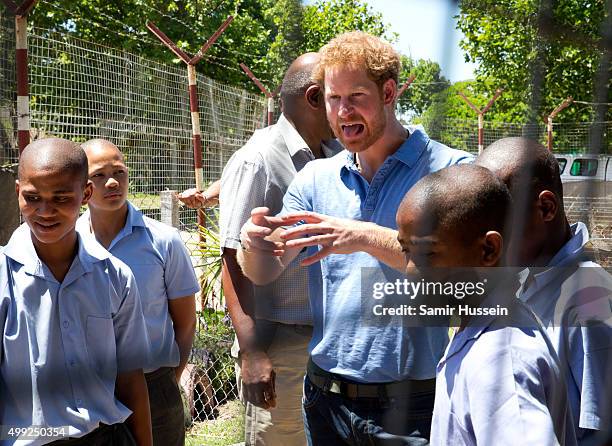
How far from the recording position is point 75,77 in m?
4.48

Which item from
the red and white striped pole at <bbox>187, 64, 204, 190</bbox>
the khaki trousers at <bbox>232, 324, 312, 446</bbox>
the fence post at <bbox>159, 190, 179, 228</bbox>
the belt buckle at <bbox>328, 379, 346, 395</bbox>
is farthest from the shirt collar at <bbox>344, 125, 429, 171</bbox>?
the fence post at <bbox>159, 190, 179, 228</bbox>

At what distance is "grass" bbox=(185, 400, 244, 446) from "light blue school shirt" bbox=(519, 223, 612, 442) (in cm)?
286

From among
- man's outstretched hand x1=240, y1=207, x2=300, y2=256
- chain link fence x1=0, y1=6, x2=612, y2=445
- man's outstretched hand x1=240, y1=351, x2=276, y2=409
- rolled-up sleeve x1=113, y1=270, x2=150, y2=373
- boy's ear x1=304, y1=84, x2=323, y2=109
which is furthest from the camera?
chain link fence x1=0, y1=6, x2=612, y2=445

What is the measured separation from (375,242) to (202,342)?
3.15 m

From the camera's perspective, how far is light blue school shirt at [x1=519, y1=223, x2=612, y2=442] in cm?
105

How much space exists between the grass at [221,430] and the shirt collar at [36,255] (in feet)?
7.34

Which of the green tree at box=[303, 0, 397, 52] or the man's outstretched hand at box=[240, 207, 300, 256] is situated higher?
the green tree at box=[303, 0, 397, 52]

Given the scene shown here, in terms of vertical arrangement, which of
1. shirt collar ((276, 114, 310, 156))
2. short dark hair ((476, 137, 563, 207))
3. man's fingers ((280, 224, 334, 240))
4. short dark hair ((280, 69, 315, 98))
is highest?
short dark hair ((280, 69, 315, 98))

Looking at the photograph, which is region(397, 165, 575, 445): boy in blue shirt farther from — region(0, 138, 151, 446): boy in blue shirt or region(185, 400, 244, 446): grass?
region(185, 400, 244, 446): grass

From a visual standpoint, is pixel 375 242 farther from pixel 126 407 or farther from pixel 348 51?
pixel 126 407

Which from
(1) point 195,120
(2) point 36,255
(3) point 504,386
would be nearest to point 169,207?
(1) point 195,120

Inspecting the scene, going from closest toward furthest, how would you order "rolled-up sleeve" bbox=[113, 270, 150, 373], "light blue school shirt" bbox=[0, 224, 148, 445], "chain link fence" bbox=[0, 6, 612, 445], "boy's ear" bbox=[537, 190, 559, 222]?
"boy's ear" bbox=[537, 190, 559, 222] → "light blue school shirt" bbox=[0, 224, 148, 445] → "rolled-up sleeve" bbox=[113, 270, 150, 373] → "chain link fence" bbox=[0, 6, 612, 445]

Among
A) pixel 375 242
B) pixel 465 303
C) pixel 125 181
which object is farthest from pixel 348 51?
pixel 125 181

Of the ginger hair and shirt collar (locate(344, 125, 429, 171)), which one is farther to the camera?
shirt collar (locate(344, 125, 429, 171))
